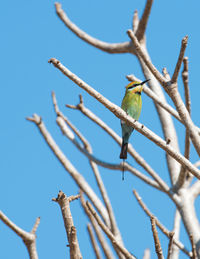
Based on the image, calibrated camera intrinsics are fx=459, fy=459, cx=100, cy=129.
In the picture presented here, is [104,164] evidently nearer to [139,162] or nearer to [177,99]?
[139,162]

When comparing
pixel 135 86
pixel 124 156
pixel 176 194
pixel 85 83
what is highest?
pixel 135 86

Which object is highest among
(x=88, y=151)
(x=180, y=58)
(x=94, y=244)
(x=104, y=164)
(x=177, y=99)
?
(x=88, y=151)

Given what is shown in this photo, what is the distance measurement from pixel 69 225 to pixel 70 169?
2.44 metres

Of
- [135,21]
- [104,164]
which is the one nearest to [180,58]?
[104,164]

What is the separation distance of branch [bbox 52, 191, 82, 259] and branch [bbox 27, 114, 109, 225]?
1929 mm

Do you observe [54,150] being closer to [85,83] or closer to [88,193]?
[88,193]

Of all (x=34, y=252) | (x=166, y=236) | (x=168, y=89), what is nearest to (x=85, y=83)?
(x=168, y=89)

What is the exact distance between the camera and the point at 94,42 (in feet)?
17.7

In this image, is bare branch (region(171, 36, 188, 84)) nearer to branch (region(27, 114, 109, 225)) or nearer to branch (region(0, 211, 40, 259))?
branch (region(0, 211, 40, 259))

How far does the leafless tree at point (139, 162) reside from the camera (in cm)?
250

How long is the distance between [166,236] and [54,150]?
68.8 inches

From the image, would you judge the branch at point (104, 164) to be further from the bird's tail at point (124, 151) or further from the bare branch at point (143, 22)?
the bare branch at point (143, 22)

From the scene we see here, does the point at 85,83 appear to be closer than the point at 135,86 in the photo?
Yes

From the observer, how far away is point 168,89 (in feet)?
9.07
